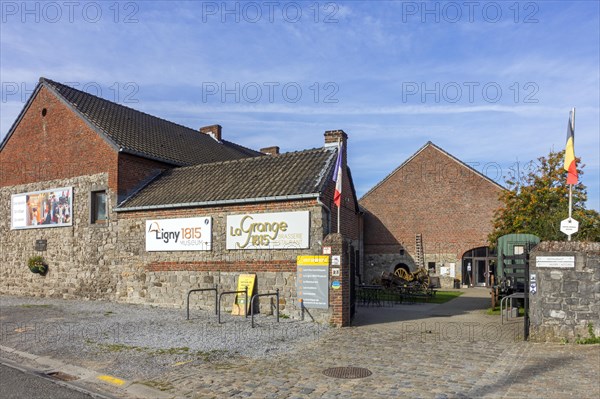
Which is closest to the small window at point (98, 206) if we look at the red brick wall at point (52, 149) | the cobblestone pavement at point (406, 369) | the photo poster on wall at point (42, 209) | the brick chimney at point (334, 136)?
the red brick wall at point (52, 149)

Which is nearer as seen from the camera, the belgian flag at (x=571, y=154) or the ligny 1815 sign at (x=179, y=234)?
the belgian flag at (x=571, y=154)

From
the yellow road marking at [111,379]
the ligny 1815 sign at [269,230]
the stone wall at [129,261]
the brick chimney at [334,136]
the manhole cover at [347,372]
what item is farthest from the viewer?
the brick chimney at [334,136]

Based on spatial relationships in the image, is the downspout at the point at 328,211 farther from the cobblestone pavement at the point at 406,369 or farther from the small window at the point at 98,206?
the small window at the point at 98,206

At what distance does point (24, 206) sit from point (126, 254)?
7.49 metres

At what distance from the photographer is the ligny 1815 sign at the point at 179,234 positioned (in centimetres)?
1562

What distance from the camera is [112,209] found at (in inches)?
725

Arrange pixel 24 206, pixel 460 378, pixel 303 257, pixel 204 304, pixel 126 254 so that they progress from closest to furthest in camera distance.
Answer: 1. pixel 460 378
2. pixel 303 257
3. pixel 204 304
4. pixel 126 254
5. pixel 24 206

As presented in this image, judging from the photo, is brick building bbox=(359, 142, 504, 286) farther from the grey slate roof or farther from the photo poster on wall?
the photo poster on wall

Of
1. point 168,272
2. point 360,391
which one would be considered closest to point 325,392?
point 360,391

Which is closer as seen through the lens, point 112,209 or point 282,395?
point 282,395

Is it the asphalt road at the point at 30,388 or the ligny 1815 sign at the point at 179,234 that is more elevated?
the ligny 1815 sign at the point at 179,234

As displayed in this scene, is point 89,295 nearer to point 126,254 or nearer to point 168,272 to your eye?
point 126,254

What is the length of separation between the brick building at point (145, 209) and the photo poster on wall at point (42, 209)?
0.15 ft

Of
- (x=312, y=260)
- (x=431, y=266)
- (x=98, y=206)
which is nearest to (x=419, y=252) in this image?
(x=431, y=266)
